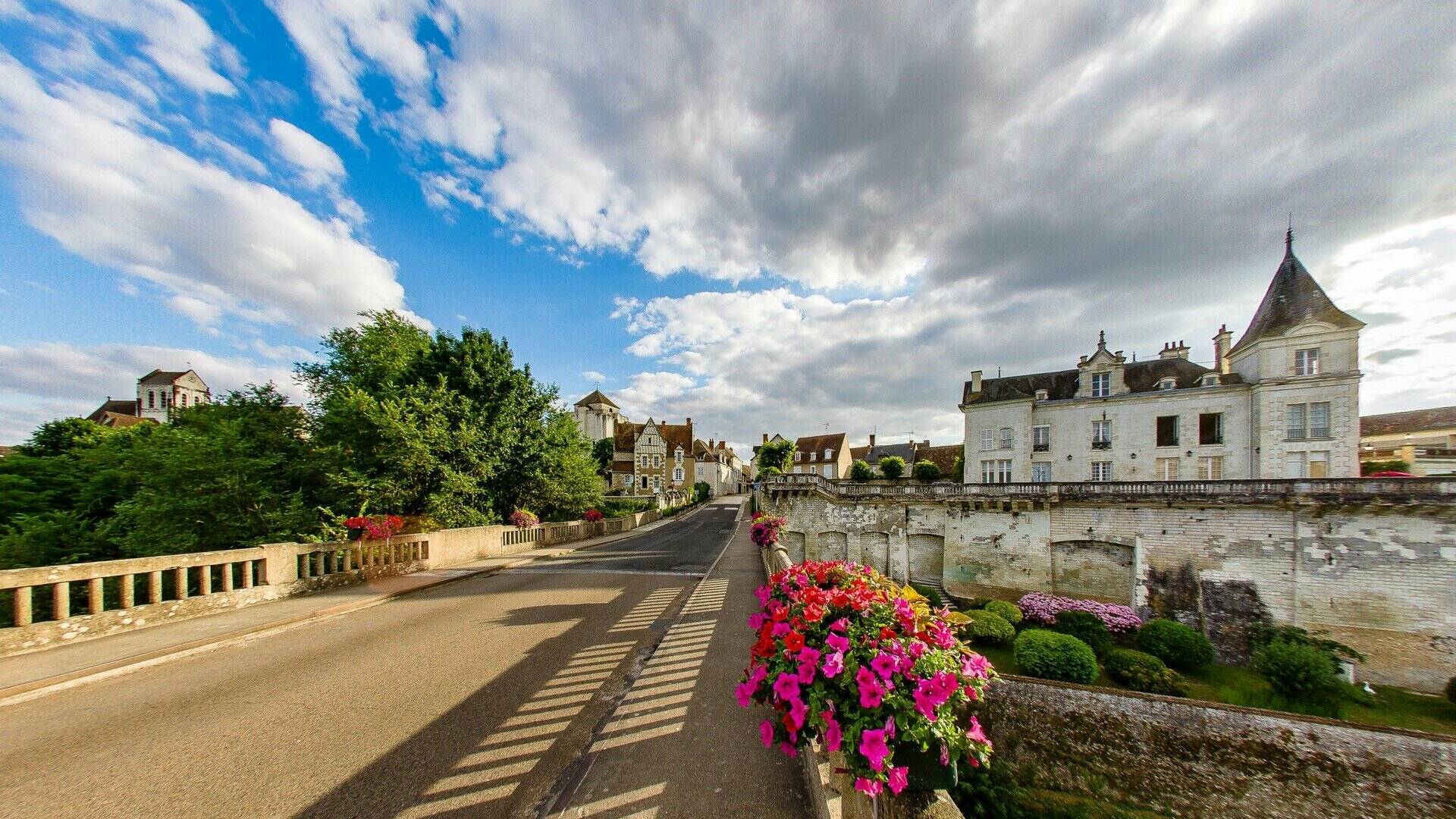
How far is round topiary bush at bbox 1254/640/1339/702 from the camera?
40.5 feet

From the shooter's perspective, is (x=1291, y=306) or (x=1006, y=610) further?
(x=1291, y=306)

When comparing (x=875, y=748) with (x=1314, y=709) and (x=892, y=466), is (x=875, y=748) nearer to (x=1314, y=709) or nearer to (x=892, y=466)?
(x=1314, y=709)

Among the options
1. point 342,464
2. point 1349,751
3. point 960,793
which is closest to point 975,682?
point 960,793

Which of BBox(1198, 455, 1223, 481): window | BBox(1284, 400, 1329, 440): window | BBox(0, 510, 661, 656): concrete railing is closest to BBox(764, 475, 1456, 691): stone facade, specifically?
BBox(1284, 400, 1329, 440): window

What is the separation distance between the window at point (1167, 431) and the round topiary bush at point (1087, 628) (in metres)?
13.0

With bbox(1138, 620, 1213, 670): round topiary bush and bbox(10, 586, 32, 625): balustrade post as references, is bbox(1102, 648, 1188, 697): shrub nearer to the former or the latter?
bbox(1138, 620, 1213, 670): round topiary bush

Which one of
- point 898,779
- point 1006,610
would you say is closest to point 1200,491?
point 1006,610

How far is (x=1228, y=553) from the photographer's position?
1734 cm

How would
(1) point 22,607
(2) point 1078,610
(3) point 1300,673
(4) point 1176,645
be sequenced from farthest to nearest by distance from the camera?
(2) point 1078,610 < (4) point 1176,645 < (3) point 1300,673 < (1) point 22,607

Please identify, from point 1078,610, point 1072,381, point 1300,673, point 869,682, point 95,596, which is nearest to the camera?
point 869,682

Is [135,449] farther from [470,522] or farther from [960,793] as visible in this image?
[960,793]

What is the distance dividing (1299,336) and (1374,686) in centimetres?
1453

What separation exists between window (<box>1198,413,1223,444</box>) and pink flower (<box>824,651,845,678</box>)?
30464 millimetres

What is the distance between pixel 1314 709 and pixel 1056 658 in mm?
7266
